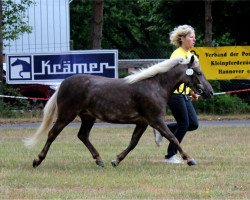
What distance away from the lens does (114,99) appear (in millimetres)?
11516

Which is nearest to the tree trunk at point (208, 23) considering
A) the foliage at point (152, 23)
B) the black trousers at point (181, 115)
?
the foliage at point (152, 23)

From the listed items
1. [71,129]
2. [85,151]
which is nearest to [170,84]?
[85,151]

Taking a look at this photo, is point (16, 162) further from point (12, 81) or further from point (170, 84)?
point (12, 81)

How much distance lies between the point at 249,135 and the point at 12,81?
8.61 m

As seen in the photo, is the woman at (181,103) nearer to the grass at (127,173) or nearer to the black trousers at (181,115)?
the black trousers at (181,115)

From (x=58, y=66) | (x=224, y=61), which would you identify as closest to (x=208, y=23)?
(x=224, y=61)

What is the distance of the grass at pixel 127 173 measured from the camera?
898 cm

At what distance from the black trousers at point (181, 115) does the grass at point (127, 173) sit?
0.51 m

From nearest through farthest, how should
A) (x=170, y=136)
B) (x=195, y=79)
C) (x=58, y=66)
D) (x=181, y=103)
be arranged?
1. (x=170, y=136)
2. (x=195, y=79)
3. (x=181, y=103)
4. (x=58, y=66)

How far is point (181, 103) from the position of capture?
12.0 meters

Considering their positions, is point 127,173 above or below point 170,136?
below

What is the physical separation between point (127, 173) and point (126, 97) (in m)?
1.21

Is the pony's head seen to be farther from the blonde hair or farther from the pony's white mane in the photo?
the blonde hair

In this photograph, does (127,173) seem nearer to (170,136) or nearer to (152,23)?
(170,136)
